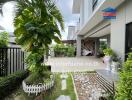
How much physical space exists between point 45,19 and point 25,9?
3.19 ft

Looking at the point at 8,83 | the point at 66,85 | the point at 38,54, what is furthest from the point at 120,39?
the point at 8,83

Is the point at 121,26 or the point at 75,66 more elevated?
the point at 121,26

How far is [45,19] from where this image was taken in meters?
7.48

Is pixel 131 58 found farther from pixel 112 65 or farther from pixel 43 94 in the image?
pixel 112 65

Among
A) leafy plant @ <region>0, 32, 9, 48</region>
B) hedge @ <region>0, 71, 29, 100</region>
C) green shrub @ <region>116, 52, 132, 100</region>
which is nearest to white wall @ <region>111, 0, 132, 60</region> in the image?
green shrub @ <region>116, 52, 132, 100</region>

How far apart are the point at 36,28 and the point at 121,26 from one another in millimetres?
3936

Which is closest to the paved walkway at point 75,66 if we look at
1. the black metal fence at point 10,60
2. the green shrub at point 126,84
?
the black metal fence at point 10,60

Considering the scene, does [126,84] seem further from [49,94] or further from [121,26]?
[121,26]

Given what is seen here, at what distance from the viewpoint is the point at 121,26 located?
767 centimetres

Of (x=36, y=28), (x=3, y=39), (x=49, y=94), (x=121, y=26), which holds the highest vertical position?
(x=121, y=26)

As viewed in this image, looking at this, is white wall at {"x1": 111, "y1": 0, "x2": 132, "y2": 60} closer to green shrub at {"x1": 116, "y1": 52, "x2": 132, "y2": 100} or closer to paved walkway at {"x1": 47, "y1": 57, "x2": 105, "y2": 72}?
green shrub at {"x1": 116, "y1": 52, "x2": 132, "y2": 100}

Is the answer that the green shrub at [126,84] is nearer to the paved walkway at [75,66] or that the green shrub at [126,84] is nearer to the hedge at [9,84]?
the hedge at [9,84]

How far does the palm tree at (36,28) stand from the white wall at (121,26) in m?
2.94

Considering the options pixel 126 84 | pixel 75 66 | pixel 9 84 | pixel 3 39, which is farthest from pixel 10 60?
pixel 75 66
